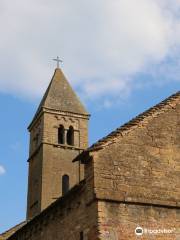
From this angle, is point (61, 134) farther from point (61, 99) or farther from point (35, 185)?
point (35, 185)

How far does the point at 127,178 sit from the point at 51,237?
11.8 feet

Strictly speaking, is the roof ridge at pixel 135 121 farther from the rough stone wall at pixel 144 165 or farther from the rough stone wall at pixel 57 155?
the rough stone wall at pixel 57 155

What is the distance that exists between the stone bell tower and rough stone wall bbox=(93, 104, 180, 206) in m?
24.9

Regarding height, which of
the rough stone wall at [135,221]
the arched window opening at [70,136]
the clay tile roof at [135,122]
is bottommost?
the rough stone wall at [135,221]

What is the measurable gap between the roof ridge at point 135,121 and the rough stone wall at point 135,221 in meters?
1.56

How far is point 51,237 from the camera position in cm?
1459

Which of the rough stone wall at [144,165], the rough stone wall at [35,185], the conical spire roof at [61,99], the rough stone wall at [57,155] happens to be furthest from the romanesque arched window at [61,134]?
the rough stone wall at [144,165]

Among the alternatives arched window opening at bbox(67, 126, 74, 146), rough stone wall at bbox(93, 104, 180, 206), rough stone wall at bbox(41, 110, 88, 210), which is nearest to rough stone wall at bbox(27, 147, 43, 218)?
rough stone wall at bbox(41, 110, 88, 210)

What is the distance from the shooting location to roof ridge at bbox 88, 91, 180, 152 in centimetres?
1262

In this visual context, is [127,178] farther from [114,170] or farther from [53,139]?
[53,139]

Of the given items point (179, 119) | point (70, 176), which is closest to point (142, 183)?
point (179, 119)

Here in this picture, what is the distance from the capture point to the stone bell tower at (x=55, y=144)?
3844 centimetres

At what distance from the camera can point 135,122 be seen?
13.3 meters

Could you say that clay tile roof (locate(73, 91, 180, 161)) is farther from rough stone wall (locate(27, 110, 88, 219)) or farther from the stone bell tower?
the stone bell tower
